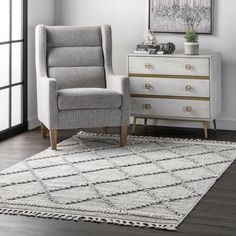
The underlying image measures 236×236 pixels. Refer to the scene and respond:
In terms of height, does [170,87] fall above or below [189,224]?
above

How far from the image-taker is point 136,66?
6.00 metres

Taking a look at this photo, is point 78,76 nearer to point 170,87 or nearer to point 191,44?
point 170,87

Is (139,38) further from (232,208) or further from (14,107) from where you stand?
(232,208)

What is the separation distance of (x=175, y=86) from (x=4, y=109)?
155 cm

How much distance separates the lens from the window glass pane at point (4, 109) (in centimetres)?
577

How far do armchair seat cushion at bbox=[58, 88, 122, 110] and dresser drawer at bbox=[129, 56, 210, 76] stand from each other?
70 cm

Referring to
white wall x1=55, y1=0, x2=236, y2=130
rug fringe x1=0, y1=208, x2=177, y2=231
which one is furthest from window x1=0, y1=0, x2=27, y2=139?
rug fringe x1=0, y1=208, x2=177, y2=231

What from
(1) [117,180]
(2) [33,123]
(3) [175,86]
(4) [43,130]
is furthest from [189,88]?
(1) [117,180]

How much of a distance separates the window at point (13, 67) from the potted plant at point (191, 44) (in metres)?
1.50

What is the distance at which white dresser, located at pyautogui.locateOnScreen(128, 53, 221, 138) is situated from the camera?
582 cm

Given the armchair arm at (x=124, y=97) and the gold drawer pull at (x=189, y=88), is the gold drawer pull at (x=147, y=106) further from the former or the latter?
the armchair arm at (x=124, y=97)

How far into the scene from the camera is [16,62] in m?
6.02

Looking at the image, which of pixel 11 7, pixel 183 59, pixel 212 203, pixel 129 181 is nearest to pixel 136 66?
pixel 183 59

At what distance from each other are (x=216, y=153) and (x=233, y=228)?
182 cm
